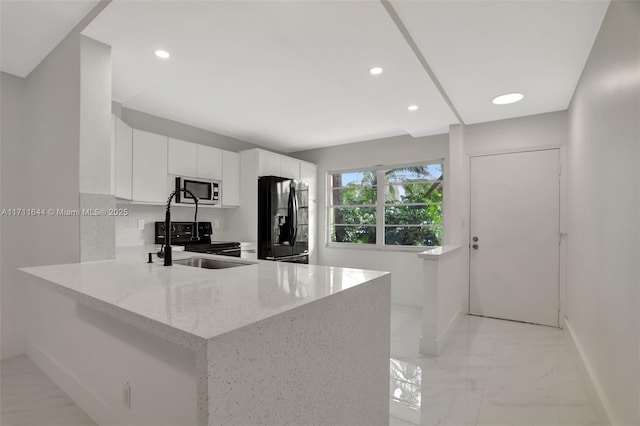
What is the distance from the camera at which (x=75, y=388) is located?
195cm

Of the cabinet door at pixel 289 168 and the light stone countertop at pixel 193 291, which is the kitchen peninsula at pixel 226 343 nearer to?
the light stone countertop at pixel 193 291

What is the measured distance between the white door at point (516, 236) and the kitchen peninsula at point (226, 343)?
A: 2736 mm

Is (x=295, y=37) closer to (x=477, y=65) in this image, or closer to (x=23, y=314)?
(x=477, y=65)

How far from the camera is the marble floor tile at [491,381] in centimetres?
188

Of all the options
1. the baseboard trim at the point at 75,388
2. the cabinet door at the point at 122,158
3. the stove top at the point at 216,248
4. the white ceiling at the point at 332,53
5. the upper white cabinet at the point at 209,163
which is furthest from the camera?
the upper white cabinet at the point at 209,163

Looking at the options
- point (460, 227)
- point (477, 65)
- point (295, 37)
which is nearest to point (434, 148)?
point (460, 227)

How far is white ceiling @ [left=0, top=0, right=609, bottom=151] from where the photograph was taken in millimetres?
1771

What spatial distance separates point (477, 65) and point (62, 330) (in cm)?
351

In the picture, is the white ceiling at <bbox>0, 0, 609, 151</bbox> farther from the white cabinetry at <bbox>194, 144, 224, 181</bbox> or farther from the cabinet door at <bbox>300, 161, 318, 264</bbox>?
the cabinet door at <bbox>300, 161, 318, 264</bbox>

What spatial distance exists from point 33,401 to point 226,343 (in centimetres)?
217

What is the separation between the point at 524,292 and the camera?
357cm

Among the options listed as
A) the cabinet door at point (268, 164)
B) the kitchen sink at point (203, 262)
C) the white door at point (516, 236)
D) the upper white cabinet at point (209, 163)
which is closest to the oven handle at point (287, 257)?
the cabinet door at point (268, 164)

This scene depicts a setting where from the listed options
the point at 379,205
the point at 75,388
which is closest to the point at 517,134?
the point at 379,205

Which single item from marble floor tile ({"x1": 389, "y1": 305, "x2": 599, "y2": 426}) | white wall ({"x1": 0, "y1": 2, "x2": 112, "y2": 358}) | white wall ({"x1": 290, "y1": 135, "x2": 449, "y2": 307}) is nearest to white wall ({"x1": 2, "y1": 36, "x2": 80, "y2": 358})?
white wall ({"x1": 0, "y1": 2, "x2": 112, "y2": 358})
